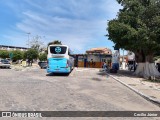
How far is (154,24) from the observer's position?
29.7 meters

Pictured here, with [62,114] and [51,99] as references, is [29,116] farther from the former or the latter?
[51,99]

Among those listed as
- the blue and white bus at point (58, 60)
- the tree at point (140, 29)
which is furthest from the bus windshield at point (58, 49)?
the tree at point (140, 29)

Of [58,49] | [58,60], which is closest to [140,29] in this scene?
[58,49]

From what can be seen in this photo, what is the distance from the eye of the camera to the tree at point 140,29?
95.3 ft

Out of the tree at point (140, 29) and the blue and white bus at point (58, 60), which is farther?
the blue and white bus at point (58, 60)

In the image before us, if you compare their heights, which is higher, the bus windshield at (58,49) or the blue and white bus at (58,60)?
the bus windshield at (58,49)

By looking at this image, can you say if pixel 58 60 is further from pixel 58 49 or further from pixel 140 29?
pixel 140 29

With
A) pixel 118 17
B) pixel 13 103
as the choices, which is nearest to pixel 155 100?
pixel 13 103

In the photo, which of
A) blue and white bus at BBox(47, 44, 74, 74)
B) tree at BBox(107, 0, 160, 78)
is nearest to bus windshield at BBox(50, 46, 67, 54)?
blue and white bus at BBox(47, 44, 74, 74)

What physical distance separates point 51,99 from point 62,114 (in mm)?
3408

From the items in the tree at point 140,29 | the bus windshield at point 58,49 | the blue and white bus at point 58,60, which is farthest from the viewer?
the bus windshield at point 58,49

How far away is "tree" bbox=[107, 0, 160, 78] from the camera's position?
29.0m

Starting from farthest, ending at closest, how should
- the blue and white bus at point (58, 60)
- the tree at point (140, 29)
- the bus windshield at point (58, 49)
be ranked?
the bus windshield at point (58, 49) < the blue and white bus at point (58, 60) < the tree at point (140, 29)

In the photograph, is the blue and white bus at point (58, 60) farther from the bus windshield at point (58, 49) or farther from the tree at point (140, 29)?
the tree at point (140, 29)
